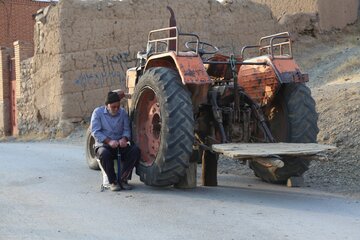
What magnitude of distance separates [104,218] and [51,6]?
41.2ft

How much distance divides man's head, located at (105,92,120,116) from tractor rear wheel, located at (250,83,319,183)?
89.2 inches

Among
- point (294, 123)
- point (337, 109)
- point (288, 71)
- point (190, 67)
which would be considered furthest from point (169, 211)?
point (337, 109)

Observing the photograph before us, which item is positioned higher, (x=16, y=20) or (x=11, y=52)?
(x=16, y=20)

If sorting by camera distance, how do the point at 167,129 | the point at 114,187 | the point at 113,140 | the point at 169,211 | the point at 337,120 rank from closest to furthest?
1. the point at 169,211
2. the point at 167,129
3. the point at 114,187
4. the point at 113,140
5. the point at 337,120

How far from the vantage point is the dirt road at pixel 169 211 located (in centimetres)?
539

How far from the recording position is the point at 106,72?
56.2ft

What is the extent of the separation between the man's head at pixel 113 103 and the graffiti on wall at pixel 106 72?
9102 mm

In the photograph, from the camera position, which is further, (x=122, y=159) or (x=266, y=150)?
(x=122, y=159)

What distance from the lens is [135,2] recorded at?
17469mm

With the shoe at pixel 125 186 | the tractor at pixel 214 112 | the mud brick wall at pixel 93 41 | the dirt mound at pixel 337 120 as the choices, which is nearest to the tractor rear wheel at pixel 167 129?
the tractor at pixel 214 112

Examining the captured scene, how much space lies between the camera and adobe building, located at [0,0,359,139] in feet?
54.5

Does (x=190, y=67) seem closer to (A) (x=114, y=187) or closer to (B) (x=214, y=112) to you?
(B) (x=214, y=112)

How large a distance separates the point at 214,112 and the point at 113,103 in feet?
4.60

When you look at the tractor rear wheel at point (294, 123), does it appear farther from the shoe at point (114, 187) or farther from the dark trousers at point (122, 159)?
the shoe at point (114, 187)
